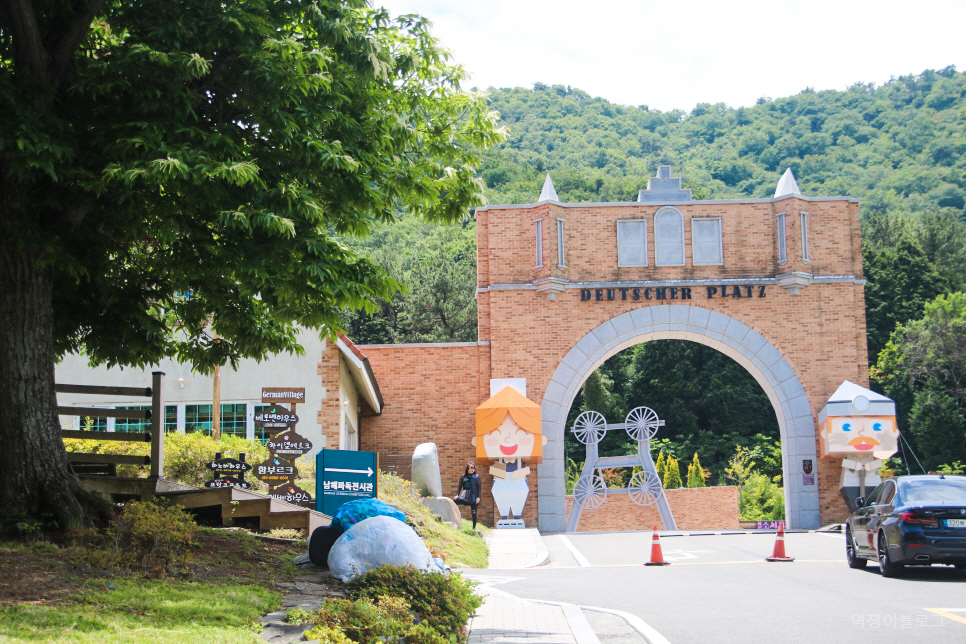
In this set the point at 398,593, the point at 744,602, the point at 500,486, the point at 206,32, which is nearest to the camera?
the point at 398,593

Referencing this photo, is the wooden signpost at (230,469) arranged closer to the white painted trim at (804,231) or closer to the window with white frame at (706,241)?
the window with white frame at (706,241)

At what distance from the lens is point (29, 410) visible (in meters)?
9.54

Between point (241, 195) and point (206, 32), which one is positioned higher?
point (206, 32)

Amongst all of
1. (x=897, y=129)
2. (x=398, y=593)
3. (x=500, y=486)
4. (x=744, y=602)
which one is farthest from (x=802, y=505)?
(x=897, y=129)

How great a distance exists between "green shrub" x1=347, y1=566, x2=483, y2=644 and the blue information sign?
425 centimetres

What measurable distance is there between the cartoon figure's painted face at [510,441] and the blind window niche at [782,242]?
9170mm

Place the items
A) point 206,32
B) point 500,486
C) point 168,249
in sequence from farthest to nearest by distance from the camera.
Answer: point 500,486, point 168,249, point 206,32

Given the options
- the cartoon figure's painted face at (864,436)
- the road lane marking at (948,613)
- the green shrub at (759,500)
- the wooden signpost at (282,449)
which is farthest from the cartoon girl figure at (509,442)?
the road lane marking at (948,613)

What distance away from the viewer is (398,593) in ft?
27.0

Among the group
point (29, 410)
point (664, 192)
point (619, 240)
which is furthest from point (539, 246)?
point (29, 410)

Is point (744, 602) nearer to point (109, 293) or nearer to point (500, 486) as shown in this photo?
point (109, 293)

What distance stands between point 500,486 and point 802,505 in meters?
8.71

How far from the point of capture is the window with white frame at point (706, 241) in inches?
1086

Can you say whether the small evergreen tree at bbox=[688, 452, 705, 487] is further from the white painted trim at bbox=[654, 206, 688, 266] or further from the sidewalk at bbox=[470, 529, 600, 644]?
the sidewalk at bbox=[470, 529, 600, 644]
